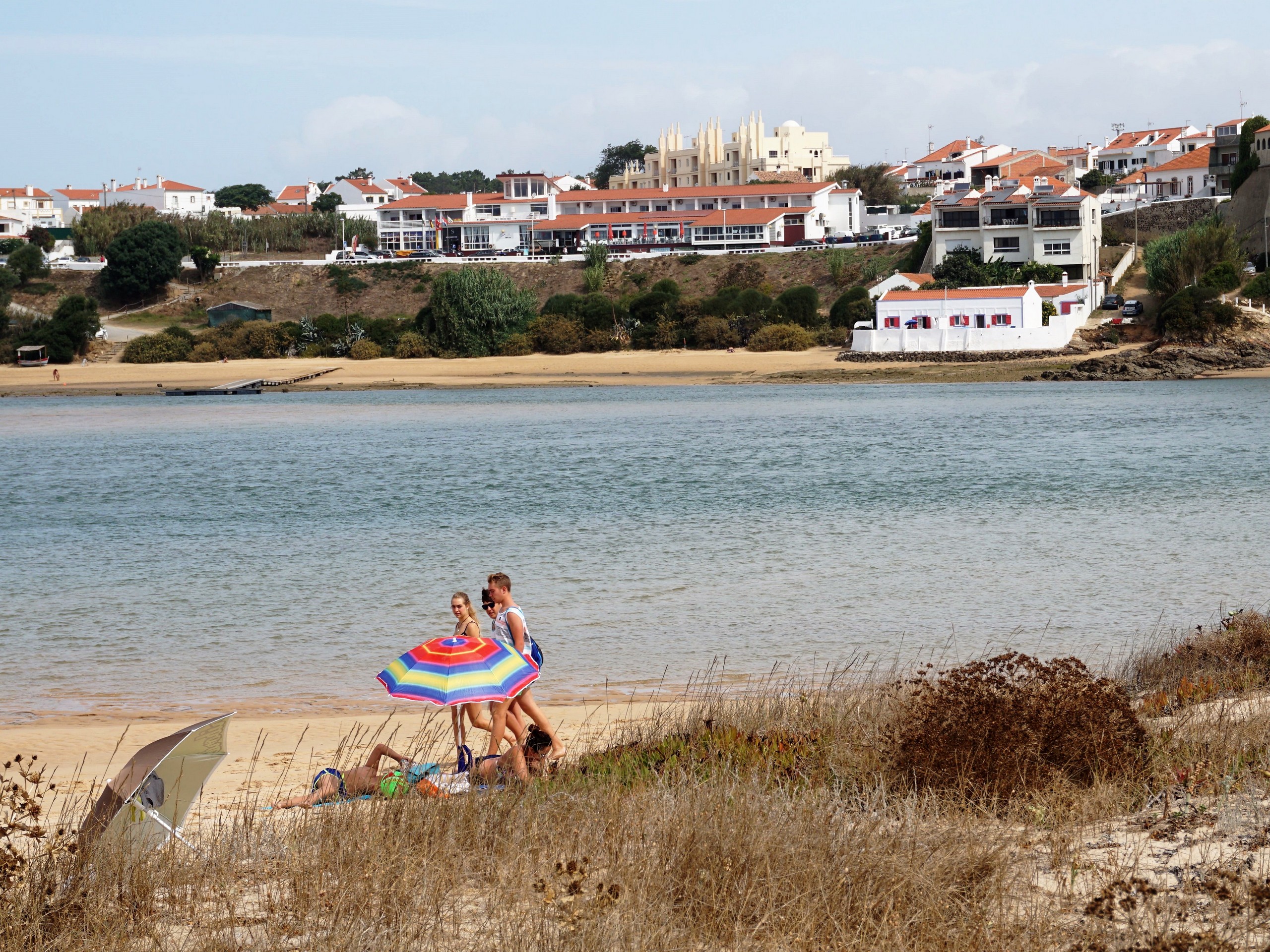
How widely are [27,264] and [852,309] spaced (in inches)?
2461

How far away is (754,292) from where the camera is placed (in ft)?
255

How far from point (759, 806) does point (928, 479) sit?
1060 inches

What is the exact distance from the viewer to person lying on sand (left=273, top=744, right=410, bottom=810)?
24.0 ft

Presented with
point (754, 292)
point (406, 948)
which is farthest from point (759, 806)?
point (754, 292)

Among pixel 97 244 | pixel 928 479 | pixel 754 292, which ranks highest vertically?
pixel 97 244

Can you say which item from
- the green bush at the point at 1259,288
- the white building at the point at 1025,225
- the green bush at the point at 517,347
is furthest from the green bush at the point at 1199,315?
the green bush at the point at 517,347

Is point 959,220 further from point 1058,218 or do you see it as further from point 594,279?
point 594,279

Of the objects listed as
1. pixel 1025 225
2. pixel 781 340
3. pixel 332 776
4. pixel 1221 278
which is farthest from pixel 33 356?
pixel 332 776

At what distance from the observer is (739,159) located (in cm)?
12631

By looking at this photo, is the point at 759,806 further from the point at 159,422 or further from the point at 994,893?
the point at 159,422

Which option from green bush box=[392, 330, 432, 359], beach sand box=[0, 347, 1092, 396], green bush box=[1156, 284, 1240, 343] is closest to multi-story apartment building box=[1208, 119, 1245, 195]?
green bush box=[1156, 284, 1240, 343]

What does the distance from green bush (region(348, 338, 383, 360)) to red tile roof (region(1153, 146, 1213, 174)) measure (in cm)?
6045

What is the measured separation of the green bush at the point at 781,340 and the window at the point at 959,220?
1344cm

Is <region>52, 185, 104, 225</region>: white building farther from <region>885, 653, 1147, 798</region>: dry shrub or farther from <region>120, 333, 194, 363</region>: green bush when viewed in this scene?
<region>885, 653, 1147, 798</region>: dry shrub
